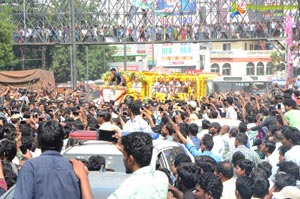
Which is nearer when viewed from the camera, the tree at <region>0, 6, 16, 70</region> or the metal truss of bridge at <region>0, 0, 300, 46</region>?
the tree at <region>0, 6, 16, 70</region>

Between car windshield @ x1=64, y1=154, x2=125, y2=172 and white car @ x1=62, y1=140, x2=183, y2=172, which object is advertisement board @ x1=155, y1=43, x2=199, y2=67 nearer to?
white car @ x1=62, y1=140, x2=183, y2=172

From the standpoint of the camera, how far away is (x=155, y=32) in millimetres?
54844

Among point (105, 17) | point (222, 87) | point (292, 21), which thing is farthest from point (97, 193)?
point (105, 17)

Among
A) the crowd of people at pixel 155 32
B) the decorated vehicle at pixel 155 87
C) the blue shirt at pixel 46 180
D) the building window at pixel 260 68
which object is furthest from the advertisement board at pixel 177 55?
the blue shirt at pixel 46 180

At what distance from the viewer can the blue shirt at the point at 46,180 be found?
576cm

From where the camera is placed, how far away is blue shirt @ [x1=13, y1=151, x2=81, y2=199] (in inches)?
227

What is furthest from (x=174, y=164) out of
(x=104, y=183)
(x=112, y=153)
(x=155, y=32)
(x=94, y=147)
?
(x=155, y=32)

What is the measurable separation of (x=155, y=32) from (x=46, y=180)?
162 ft

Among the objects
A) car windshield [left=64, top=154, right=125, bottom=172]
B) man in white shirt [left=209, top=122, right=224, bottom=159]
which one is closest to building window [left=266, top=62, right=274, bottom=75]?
man in white shirt [left=209, top=122, right=224, bottom=159]

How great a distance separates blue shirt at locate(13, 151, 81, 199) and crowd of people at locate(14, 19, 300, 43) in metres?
48.0

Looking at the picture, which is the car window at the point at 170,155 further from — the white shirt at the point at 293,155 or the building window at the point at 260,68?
the building window at the point at 260,68

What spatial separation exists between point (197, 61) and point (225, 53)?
12.0 metres

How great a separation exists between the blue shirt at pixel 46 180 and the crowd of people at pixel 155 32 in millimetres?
48030

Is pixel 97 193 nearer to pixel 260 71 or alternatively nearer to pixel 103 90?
pixel 103 90
